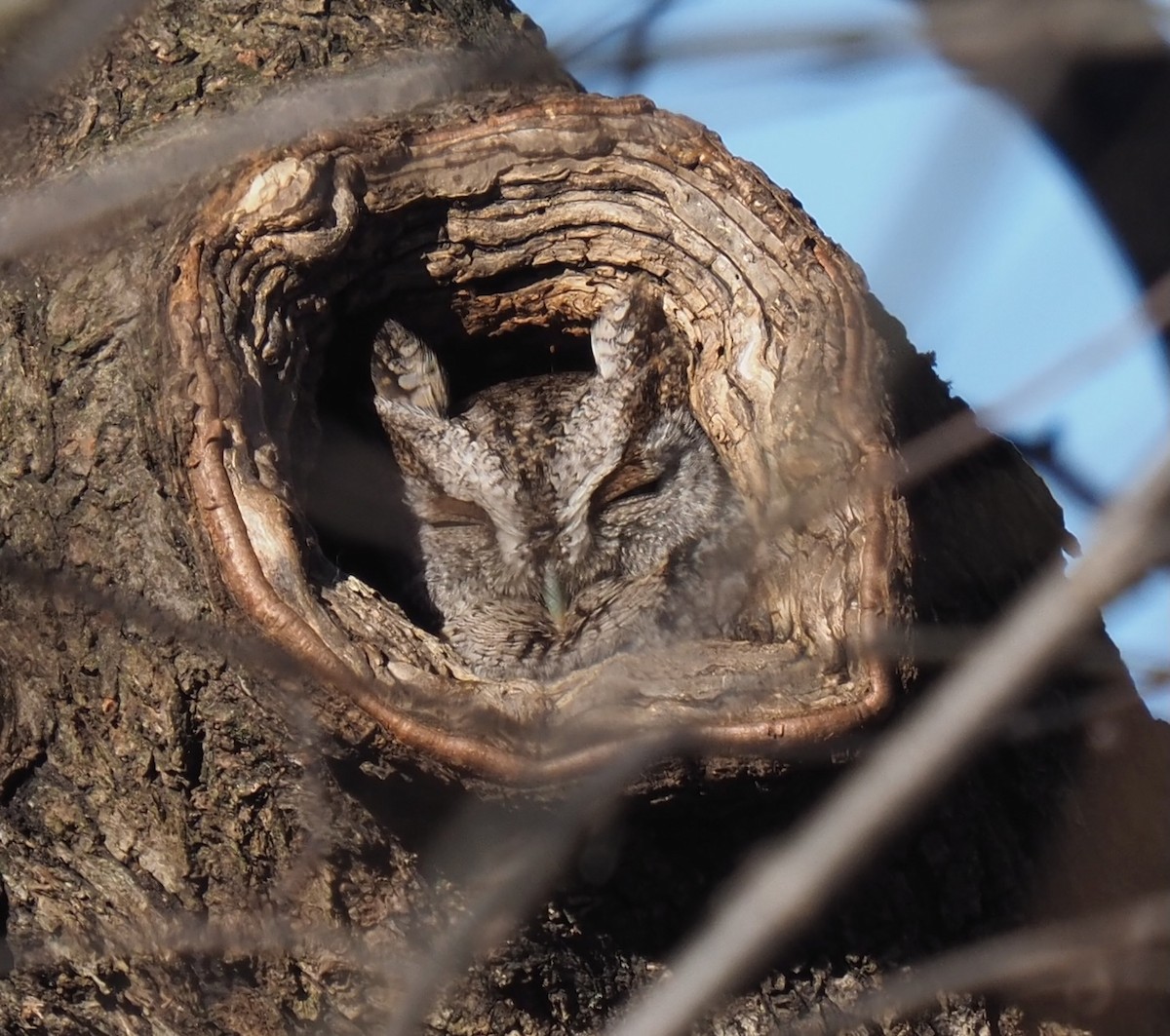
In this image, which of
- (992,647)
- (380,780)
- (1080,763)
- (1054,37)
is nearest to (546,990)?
(380,780)

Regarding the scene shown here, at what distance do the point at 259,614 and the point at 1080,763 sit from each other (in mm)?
1352

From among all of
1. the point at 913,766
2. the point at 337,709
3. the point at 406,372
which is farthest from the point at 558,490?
the point at 913,766

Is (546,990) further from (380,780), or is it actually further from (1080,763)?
(1080,763)

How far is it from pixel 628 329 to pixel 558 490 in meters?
0.50

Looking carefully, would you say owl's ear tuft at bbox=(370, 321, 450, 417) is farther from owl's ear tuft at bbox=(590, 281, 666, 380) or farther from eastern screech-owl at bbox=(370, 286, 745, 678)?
owl's ear tuft at bbox=(590, 281, 666, 380)

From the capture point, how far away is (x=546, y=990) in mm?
2137

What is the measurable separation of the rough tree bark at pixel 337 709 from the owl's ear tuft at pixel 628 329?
356mm

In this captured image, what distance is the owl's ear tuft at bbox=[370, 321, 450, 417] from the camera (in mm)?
3059

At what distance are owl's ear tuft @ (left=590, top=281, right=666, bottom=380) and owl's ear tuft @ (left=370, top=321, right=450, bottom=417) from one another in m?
0.36

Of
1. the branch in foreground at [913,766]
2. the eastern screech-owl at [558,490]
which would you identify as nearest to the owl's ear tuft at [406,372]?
the eastern screech-owl at [558,490]

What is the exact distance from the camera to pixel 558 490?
331 centimetres

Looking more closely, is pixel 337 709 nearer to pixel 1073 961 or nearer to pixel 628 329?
pixel 1073 961

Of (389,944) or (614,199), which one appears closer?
(389,944)

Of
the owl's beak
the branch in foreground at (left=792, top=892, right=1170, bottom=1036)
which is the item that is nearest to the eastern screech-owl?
the owl's beak
